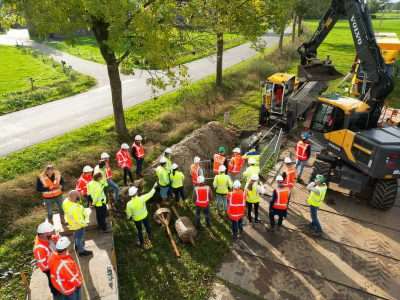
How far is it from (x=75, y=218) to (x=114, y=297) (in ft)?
6.81

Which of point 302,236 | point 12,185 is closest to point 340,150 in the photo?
point 302,236

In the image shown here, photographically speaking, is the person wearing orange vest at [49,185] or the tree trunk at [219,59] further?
the tree trunk at [219,59]

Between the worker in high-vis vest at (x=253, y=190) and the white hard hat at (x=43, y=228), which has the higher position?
the white hard hat at (x=43, y=228)

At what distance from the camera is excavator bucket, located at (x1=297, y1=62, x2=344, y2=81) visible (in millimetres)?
14648

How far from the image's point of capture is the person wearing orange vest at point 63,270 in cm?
608

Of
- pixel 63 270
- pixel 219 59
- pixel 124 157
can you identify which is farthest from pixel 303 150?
pixel 219 59

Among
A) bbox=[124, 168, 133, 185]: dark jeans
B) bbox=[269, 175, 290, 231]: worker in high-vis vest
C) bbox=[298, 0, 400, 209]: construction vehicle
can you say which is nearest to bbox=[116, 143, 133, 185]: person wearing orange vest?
bbox=[124, 168, 133, 185]: dark jeans

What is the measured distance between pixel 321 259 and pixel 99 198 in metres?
6.39

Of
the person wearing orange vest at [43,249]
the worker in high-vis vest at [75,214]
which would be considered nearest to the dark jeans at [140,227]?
the worker in high-vis vest at [75,214]

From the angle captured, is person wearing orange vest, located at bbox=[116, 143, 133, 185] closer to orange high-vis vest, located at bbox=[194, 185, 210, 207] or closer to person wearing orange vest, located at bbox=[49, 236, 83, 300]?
orange high-vis vest, located at bbox=[194, 185, 210, 207]

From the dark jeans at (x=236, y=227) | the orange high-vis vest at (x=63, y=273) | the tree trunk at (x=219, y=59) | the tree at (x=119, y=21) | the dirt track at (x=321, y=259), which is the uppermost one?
the tree at (x=119, y=21)

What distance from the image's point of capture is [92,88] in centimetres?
2339

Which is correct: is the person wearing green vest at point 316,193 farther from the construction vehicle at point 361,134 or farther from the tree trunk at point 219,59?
the tree trunk at point 219,59

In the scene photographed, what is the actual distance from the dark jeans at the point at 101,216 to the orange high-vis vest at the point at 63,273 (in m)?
2.71
